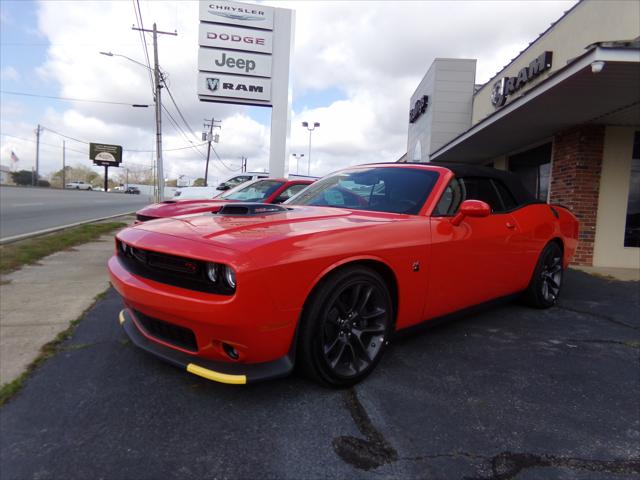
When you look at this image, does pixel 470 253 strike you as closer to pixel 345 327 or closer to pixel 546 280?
pixel 345 327

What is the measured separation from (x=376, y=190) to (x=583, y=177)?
19.1ft

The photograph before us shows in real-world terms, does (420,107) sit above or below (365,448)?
above

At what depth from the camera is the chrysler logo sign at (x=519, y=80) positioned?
27.7 ft

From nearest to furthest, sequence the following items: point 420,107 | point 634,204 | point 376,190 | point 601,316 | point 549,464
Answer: point 549,464
point 376,190
point 601,316
point 634,204
point 420,107

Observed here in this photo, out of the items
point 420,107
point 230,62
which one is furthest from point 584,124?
point 230,62

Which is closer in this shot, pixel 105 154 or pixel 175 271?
pixel 175 271

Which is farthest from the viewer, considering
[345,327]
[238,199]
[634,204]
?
[634,204]

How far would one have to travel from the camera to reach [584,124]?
7238mm

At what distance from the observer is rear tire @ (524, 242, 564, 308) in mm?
4145

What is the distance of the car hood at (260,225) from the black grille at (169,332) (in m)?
0.48

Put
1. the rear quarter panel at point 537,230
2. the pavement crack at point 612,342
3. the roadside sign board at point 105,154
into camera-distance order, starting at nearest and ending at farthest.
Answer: the pavement crack at point 612,342 < the rear quarter panel at point 537,230 < the roadside sign board at point 105,154

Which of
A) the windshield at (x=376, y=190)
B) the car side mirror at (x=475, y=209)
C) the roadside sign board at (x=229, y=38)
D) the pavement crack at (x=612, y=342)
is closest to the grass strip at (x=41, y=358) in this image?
the windshield at (x=376, y=190)

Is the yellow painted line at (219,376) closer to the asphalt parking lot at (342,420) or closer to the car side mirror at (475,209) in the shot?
the asphalt parking lot at (342,420)

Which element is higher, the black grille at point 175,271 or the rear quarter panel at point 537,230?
the rear quarter panel at point 537,230
